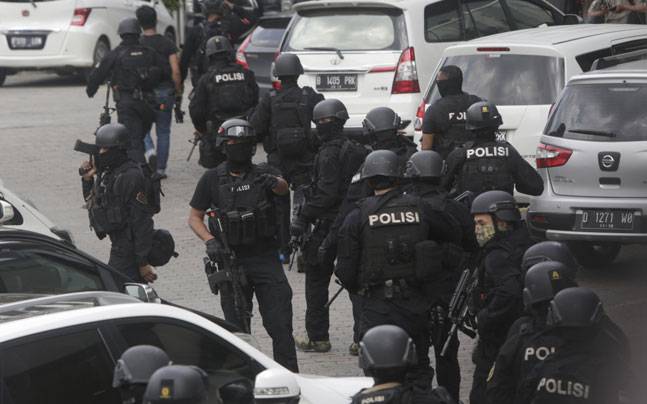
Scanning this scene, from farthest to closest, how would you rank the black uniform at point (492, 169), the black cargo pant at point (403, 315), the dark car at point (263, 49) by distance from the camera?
the dark car at point (263, 49)
the black uniform at point (492, 169)
the black cargo pant at point (403, 315)

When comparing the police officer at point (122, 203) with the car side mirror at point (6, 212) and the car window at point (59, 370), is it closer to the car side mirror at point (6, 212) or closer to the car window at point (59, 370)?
the car side mirror at point (6, 212)

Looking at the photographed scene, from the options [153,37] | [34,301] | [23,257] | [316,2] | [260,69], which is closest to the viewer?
[34,301]

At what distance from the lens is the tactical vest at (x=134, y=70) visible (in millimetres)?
14758

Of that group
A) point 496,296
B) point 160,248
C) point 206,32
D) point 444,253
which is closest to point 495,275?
point 496,296

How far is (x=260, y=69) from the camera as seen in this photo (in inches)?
682

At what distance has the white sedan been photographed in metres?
5.60

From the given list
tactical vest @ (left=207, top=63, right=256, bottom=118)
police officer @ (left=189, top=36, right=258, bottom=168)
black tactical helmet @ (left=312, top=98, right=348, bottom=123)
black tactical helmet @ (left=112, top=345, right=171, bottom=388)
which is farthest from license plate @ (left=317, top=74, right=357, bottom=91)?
black tactical helmet @ (left=112, top=345, right=171, bottom=388)

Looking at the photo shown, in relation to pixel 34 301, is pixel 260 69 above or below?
below

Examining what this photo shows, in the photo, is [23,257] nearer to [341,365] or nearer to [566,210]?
[341,365]

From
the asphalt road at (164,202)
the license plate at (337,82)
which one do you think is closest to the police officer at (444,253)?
the asphalt road at (164,202)

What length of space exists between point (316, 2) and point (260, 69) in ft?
9.45

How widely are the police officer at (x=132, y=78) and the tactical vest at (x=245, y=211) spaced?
6.06 m

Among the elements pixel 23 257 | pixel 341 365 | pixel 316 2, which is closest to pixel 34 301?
pixel 23 257

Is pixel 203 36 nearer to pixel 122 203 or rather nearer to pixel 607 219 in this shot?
pixel 607 219
